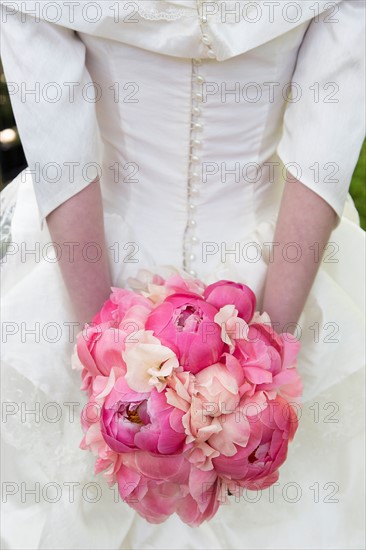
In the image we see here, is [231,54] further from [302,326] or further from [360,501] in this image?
[360,501]

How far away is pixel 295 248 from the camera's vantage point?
0.96 m

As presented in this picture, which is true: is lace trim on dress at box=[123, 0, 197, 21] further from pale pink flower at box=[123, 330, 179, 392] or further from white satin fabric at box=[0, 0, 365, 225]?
pale pink flower at box=[123, 330, 179, 392]

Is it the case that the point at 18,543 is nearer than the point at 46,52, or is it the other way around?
the point at 46,52

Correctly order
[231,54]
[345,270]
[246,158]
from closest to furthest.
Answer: [231,54]
[246,158]
[345,270]

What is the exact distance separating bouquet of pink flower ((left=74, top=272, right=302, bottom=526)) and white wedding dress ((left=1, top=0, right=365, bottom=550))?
0.17 meters

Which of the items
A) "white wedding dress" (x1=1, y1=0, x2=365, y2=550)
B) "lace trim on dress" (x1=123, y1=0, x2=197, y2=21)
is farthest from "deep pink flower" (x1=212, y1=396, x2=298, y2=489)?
"lace trim on dress" (x1=123, y1=0, x2=197, y2=21)

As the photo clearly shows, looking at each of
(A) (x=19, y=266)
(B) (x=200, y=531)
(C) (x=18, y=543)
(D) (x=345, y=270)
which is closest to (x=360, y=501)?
(B) (x=200, y=531)

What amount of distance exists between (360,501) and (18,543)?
19.6 inches

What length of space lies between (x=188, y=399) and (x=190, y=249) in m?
0.31

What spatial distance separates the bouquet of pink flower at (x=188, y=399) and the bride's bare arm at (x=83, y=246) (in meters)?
0.11

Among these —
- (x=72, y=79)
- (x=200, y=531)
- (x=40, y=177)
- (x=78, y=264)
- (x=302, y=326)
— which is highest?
(x=72, y=79)

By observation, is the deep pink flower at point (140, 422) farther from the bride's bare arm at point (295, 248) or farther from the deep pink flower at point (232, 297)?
the bride's bare arm at point (295, 248)

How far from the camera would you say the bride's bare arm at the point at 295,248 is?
3.11ft

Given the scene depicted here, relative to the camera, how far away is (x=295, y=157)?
0.94 meters
